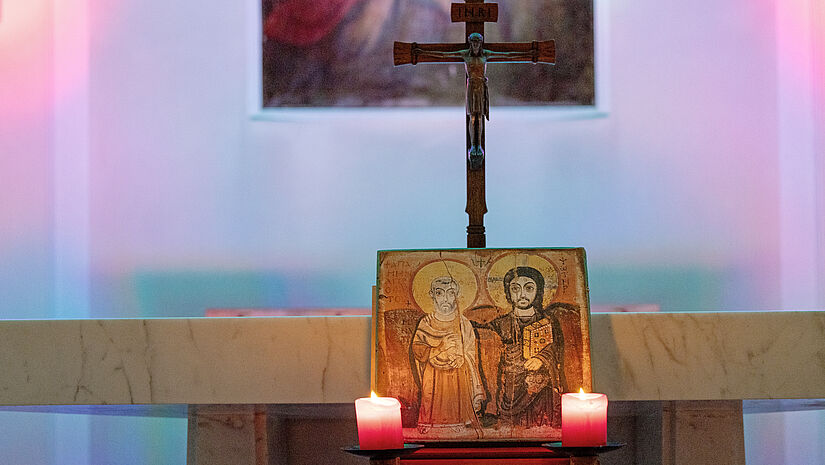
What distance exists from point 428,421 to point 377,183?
4.75 ft

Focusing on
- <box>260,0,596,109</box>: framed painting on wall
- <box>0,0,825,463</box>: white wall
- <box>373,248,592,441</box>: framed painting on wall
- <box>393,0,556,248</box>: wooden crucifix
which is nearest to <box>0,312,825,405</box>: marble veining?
<box>373,248,592,441</box>: framed painting on wall

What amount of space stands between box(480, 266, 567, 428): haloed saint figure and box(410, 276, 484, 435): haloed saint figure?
5 cm

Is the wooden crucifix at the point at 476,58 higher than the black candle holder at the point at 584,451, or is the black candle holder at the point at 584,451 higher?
the wooden crucifix at the point at 476,58

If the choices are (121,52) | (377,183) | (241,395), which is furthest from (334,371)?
(121,52)

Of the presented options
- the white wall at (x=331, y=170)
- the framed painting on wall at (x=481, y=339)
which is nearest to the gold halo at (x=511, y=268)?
the framed painting on wall at (x=481, y=339)

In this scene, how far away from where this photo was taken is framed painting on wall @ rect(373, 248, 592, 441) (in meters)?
A: 1.61

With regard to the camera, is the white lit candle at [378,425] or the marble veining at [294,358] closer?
the white lit candle at [378,425]

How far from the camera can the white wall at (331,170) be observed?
290cm

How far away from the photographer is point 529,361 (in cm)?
163

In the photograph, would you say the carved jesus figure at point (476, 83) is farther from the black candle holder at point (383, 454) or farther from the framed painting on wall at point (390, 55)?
the framed painting on wall at point (390, 55)

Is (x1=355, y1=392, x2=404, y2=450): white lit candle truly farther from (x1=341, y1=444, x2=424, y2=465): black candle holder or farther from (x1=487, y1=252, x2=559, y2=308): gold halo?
(x1=487, y1=252, x2=559, y2=308): gold halo

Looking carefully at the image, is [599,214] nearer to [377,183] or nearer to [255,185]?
[377,183]

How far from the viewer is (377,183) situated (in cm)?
296

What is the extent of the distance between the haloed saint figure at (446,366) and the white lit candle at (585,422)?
25cm
